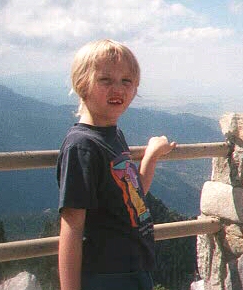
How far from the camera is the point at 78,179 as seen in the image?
1.80 metres

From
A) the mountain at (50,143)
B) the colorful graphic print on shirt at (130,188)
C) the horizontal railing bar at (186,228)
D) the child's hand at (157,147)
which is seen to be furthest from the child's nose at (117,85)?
the mountain at (50,143)

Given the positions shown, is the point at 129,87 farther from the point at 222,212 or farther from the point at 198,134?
the point at 198,134

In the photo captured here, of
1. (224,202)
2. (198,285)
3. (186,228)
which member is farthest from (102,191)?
(198,285)

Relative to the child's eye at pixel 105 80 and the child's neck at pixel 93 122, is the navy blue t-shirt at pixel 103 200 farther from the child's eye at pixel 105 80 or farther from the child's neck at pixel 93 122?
the child's eye at pixel 105 80

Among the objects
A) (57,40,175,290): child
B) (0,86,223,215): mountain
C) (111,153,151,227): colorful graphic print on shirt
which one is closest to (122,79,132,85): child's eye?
(57,40,175,290): child

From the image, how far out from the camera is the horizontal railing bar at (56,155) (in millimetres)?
2252

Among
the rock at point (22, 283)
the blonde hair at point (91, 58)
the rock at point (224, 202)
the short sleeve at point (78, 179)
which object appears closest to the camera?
the short sleeve at point (78, 179)

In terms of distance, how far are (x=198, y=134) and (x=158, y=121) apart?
14822 millimetres

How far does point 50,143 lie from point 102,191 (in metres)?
147

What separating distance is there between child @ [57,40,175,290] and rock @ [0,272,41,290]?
0.66 metres

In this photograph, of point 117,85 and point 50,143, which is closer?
point 117,85

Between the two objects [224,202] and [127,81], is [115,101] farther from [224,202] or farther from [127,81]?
[224,202]

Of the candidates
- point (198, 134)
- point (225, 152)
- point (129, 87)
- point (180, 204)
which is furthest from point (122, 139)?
point (198, 134)

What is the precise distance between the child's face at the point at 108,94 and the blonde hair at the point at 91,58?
0.05 ft
